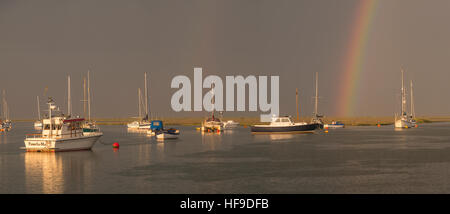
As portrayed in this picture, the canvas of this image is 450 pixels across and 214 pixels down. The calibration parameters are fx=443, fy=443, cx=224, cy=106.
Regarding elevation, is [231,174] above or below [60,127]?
below

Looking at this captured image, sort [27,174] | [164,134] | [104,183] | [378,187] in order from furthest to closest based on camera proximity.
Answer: [164,134], [27,174], [104,183], [378,187]

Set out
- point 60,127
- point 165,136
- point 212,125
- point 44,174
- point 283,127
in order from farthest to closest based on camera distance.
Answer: point 212,125, point 283,127, point 165,136, point 60,127, point 44,174

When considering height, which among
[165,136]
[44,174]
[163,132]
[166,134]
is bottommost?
[165,136]

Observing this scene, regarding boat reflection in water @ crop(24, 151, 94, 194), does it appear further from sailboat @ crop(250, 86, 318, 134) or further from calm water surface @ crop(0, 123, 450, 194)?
sailboat @ crop(250, 86, 318, 134)

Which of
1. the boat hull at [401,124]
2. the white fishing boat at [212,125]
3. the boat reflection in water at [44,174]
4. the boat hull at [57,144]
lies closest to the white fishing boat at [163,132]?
the boat hull at [57,144]

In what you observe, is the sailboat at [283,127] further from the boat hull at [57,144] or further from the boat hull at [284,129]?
the boat hull at [57,144]

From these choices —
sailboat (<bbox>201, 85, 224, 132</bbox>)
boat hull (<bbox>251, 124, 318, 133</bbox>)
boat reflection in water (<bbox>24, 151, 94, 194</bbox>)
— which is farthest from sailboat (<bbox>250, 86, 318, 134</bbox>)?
boat reflection in water (<bbox>24, 151, 94, 194</bbox>)

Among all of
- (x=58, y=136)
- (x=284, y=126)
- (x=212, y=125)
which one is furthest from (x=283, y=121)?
(x=58, y=136)

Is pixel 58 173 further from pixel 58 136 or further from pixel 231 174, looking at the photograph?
pixel 58 136

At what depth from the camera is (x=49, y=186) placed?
33.0 m

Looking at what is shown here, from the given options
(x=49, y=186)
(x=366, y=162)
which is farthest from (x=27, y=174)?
(x=366, y=162)
